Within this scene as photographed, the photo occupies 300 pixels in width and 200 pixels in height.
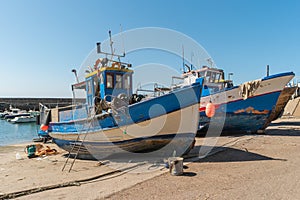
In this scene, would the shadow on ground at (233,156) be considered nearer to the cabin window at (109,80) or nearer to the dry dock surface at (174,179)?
the dry dock surface at (174,179)

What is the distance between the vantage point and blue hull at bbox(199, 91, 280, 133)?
32.5 ft

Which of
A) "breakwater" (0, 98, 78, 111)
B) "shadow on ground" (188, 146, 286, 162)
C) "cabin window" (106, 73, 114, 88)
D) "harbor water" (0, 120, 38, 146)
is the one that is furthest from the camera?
"breakwater" (0, 98, 78, 111)

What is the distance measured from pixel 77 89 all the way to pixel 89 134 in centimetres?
279

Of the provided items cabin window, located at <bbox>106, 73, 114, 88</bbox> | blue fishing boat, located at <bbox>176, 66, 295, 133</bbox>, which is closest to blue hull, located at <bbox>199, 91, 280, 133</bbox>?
blue fishing boat, located at <bbox>176, 66, 295, 133</bbox>

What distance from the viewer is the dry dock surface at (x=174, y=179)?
3.57 metres

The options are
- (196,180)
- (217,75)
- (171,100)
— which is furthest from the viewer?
(217,75)

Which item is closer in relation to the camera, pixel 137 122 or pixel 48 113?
pixel 137 122

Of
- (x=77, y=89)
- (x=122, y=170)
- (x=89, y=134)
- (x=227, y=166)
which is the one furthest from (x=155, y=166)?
(x=77, y=89)

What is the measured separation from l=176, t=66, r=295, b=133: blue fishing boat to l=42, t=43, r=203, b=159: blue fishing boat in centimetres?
332

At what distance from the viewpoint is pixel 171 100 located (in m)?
5.69

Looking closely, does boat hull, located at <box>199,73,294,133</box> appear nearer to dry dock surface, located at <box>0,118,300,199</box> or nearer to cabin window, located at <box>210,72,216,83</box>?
cabin window, located at <box>210,72,216,83</box>

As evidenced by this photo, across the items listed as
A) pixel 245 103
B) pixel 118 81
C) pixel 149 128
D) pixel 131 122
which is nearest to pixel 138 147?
pixel 149 128

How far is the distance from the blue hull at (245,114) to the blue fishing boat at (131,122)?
15.2ft

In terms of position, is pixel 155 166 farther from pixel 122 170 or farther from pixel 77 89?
pixel 77 89
